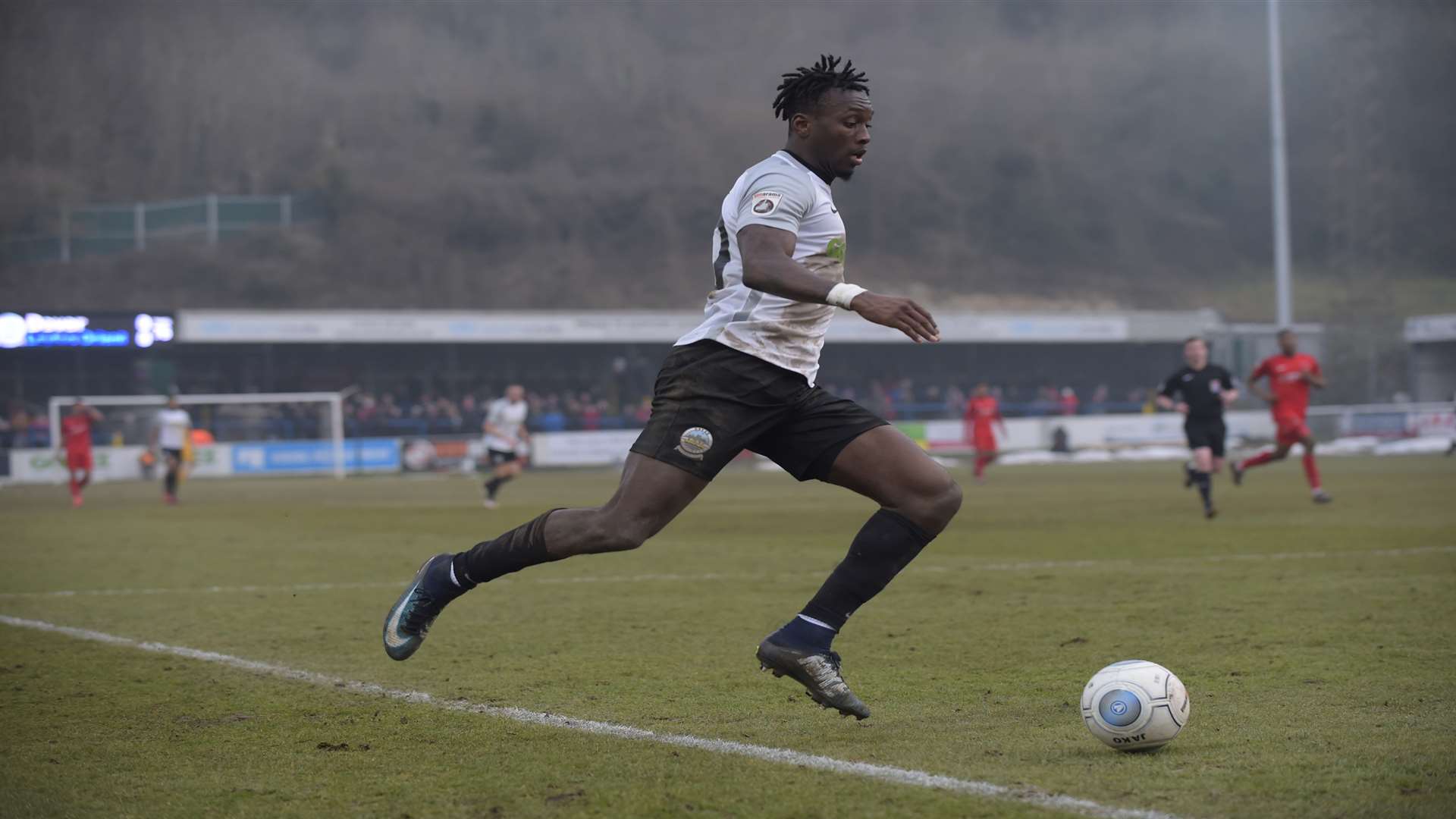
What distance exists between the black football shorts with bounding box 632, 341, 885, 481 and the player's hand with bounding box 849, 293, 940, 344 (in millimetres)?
639

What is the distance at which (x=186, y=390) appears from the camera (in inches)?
1807

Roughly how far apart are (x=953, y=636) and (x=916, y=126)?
380ft

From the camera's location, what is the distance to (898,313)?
4441mm

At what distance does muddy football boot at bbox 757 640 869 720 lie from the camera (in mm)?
4953

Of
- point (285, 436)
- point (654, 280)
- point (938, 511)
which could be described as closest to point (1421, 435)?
point (285, 436)

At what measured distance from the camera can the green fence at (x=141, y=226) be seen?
76375mm

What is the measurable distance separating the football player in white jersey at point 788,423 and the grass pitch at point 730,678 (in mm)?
487

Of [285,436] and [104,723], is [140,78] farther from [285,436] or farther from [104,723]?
[104,723]

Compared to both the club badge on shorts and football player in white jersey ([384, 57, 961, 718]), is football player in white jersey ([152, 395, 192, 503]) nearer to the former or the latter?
football player in white jersey ([384, 57, 961, 718])

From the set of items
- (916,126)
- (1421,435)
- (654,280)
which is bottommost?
(1421,435)

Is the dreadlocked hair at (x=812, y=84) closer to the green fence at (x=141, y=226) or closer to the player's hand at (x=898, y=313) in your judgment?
the player's hand at (x=898, y=313)

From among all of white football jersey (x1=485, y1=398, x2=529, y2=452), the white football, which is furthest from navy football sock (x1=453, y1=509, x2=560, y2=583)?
white football jersey (x1=485, y1=398, x2=529, y2=452)

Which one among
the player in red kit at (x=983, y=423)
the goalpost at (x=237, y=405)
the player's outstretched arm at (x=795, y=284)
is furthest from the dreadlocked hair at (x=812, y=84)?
the goalpost at (x=237, y=405)

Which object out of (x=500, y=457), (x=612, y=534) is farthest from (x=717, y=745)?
(x=500, y=457)
